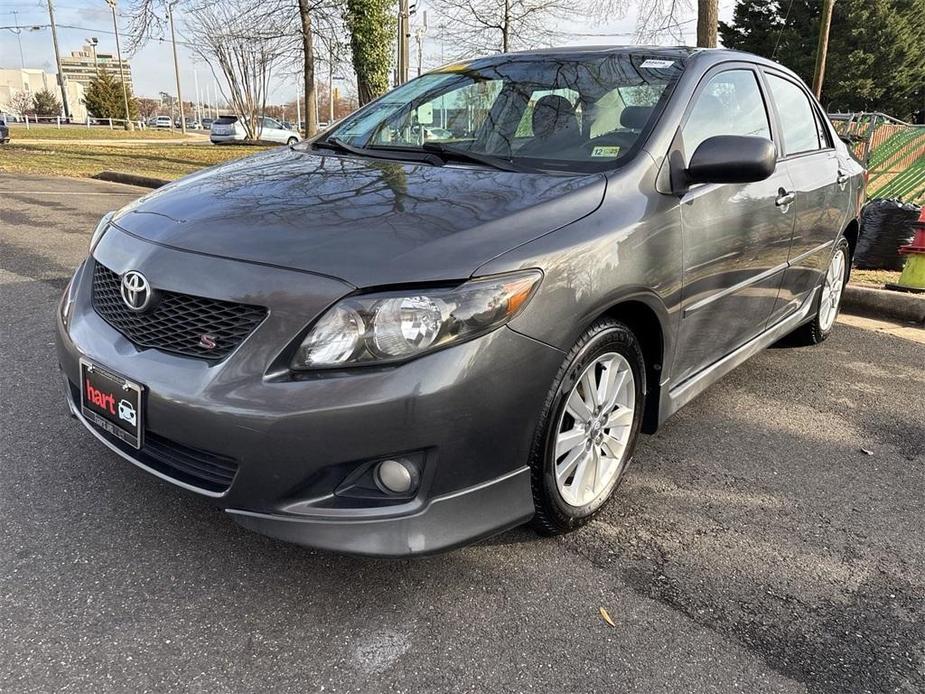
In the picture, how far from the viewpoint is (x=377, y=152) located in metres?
3.08

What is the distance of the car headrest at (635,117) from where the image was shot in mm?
2721

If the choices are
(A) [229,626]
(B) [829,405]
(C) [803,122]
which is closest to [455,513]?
(A) [229,626]

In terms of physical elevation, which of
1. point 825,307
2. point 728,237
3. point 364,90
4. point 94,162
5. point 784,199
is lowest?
point 825,307

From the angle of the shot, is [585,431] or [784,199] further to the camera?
[784,199]

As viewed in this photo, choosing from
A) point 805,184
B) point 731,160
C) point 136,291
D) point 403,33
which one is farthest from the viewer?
point 403,33

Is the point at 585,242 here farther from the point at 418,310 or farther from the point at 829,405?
the point at 829,405

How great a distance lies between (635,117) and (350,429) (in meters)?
1.74

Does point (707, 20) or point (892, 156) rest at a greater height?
point (707, 20)

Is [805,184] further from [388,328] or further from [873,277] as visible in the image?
[873,277]

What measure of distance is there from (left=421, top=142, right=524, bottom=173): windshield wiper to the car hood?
98mm

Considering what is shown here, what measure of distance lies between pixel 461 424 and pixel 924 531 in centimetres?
193

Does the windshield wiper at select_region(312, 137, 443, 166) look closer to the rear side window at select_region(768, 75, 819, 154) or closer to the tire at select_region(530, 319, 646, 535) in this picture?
the tire at select_region(530, 319, 646, 535)

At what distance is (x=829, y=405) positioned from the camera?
3791 millimetres

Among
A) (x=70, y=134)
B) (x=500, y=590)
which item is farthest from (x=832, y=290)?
(x=70, y=134)
